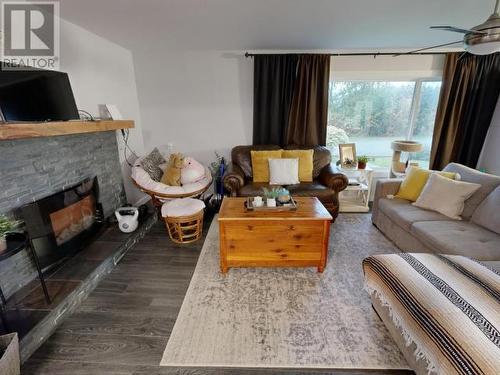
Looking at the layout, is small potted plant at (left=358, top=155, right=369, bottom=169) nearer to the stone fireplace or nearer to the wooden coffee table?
the wooden coffee table

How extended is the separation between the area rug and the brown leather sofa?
870 mm

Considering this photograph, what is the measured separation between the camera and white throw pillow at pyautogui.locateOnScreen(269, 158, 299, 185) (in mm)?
3193

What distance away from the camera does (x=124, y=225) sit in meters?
2.55

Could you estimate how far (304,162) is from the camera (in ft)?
11.0

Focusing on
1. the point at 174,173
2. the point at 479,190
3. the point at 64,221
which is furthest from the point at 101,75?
the point at 479,190

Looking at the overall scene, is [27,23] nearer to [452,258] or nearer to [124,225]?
[124,225]

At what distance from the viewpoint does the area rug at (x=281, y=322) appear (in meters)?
1.41

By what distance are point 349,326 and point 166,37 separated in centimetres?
345

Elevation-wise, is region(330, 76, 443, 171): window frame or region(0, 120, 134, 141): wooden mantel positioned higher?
region(330, 76, 443, 171): window frame

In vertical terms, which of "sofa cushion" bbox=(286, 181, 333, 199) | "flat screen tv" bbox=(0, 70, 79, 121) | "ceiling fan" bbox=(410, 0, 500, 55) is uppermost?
"ceiling fan" bbox=(410, 0, 500, 55)

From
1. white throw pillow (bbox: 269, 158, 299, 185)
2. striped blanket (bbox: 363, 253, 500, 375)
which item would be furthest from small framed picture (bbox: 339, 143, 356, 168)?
striped blanket (bbox: 363, 253, 500, 375)

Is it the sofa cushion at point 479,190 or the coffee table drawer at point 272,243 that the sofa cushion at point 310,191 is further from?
the sofa cushion at point 479,190

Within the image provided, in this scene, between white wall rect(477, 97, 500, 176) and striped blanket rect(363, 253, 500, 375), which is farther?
white wall rect(477, 97, 500, 176)

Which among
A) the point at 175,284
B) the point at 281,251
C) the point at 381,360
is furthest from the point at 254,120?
the point at 381,360
